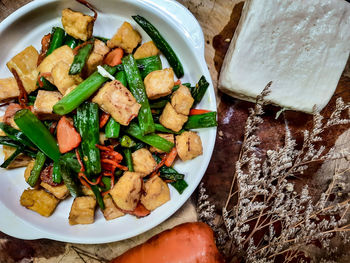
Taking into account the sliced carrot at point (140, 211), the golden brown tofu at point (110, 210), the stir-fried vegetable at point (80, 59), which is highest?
the stir-fried vegetable at point (80, 59)

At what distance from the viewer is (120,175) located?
231cm

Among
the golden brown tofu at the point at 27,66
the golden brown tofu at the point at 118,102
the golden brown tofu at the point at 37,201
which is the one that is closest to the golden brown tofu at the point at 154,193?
the golden brown tofu at the point at 118,102

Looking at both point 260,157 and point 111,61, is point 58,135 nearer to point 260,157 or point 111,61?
point 111,61

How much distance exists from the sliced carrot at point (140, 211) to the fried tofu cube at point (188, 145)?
47 centimetres

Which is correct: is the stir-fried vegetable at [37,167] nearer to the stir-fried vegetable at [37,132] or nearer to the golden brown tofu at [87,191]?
the stir-fried vegetable at [37,132]

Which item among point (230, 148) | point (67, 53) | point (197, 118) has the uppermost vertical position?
point (67, 53)

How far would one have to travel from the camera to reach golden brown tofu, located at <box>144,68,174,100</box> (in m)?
2.10


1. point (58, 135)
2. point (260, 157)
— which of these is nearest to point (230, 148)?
point (260, 157)

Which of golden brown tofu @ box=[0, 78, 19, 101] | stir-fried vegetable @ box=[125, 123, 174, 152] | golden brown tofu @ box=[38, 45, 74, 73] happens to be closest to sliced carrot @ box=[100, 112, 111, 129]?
stir-fried vegetable @ box=[125, 123, 174, 152]

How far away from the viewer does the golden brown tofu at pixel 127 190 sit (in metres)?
2.12

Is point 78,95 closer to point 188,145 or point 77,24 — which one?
point 77,24

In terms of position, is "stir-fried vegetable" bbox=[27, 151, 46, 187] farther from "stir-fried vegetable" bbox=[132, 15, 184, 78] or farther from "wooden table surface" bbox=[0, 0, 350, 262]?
"stir-fried vegetable" bbox=[132, 15, 184, 78]

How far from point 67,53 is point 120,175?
0.95 metres

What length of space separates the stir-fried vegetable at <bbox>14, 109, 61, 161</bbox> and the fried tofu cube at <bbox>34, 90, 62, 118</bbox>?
0.06 m
